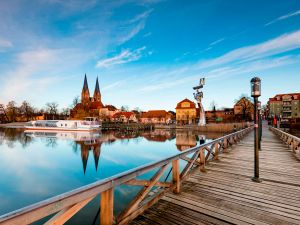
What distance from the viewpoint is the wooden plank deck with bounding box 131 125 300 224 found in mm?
3283

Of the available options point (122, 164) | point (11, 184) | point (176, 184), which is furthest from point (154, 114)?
point (176, 184)

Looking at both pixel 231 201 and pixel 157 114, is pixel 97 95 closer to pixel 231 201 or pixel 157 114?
pixel 157 114

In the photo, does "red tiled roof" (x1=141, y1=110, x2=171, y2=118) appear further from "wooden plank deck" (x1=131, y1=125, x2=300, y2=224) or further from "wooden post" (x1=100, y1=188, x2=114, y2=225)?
"wooden post" (x1=100, y1=188, x2=114, y2=225)

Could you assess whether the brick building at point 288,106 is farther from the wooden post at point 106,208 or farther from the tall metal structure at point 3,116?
the tall metal structure at point 3,116

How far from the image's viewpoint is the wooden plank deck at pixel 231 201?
3283 mm

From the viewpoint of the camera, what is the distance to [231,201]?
13.1 ft

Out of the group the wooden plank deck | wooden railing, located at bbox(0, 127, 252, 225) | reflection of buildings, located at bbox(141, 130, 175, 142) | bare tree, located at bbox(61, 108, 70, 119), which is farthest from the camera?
bare tree, located at bbox(61, 108, 70, 119)

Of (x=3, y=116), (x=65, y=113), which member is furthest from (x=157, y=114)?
(x=3, y=116)

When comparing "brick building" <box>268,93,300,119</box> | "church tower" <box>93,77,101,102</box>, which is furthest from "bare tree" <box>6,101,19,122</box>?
"brick building" <box>268,93,300,119</box>

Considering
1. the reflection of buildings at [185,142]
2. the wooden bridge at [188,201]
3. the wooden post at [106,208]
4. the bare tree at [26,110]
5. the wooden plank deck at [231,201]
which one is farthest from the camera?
the bare tree at [26,110]

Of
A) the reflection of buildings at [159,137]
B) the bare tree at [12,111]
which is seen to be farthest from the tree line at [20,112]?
the reflection of buildings at [159,137]

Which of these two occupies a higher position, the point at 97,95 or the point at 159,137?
the point at 97,95

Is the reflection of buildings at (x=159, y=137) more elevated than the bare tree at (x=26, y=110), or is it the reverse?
the bare tree at (x=26, y=110)

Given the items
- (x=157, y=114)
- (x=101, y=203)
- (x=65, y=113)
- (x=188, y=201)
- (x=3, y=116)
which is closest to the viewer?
(x=101, y=203)
